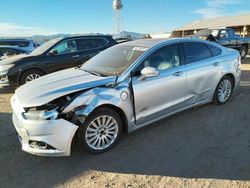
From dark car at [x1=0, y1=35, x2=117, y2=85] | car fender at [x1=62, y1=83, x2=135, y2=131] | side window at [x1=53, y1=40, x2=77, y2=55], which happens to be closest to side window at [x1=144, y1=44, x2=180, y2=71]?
car fender at [x1=62, y1=83, x2=135, y2=131]

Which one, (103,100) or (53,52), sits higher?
(53,52)

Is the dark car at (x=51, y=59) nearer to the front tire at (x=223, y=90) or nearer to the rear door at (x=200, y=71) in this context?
the rear door at (x=200, y=71)

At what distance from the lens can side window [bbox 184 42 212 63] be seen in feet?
16.5

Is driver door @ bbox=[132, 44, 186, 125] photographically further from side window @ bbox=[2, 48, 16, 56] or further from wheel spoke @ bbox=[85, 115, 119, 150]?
side window @ bbox=[2, 48, 16, 56]

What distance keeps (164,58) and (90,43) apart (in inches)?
193

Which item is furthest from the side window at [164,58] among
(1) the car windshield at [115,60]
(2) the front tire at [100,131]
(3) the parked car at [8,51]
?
(3) the parked car at [8,51]

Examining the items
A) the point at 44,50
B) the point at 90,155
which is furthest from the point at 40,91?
the point at 44,50

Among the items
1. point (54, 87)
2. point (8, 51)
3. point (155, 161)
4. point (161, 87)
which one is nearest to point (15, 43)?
point (8, 51)

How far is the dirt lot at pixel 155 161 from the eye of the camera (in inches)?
130

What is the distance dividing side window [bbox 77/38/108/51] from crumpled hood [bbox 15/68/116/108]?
452 cm

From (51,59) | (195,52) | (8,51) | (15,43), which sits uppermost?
(15,43)

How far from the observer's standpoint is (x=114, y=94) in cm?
390

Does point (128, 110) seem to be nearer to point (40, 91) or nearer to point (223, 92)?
point (40, 91)

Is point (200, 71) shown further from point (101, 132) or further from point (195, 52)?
point (101, 132)
